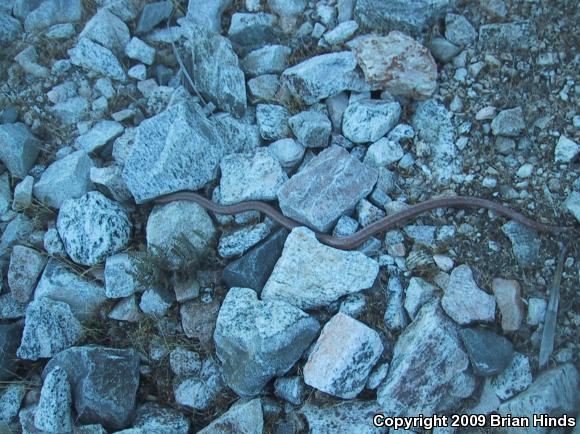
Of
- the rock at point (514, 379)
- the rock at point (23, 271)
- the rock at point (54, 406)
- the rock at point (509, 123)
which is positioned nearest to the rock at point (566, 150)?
the rock at point (509, 123)

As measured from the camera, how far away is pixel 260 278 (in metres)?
4.09

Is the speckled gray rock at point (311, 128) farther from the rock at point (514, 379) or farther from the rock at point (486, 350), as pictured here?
the rock at point (514, 379)

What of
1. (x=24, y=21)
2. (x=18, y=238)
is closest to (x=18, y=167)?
(x=18, y=238)

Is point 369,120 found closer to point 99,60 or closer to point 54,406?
point 99,60

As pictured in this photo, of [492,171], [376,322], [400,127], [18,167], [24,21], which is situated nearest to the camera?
[376,322]

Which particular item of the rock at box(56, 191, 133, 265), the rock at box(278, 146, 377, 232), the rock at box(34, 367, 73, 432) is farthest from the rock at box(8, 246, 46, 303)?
the rock at box(278, 146, 377, 232)

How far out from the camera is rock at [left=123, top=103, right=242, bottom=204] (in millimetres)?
4402

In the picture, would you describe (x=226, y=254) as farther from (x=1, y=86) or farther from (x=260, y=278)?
(x=1, y=86)

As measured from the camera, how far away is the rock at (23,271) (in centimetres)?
447

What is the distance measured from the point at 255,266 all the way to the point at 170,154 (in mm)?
1144

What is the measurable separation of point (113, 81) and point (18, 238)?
66.6 inches

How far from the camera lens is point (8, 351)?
4.18m

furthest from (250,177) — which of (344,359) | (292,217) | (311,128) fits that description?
(344,359)

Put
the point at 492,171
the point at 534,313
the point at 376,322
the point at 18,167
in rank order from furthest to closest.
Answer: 1. the point at 18,167
2. the point at 492,171
3. the point at 376,322
4. the point at 534,313
